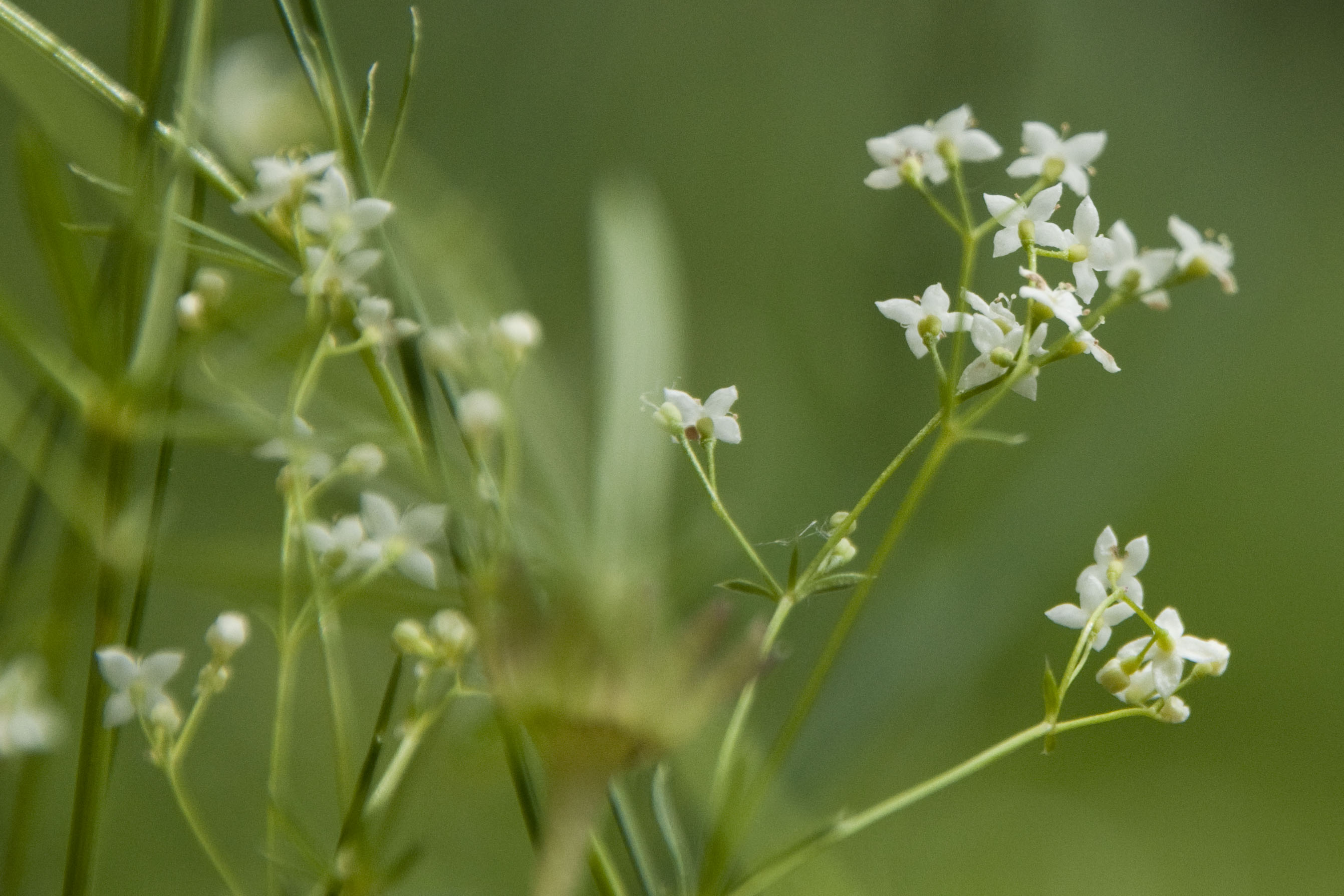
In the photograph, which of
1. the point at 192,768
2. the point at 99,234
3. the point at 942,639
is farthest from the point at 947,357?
the point at 192,768

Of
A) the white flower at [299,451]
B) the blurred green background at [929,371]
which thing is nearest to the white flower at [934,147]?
the white flower at [299,451]

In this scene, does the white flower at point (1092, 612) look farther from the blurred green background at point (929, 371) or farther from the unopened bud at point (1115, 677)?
the blurred green background at point (929, 371)

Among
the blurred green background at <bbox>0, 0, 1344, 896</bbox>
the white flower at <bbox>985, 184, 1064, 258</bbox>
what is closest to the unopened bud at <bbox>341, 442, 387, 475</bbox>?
the white flower at <bbox>985, 184, 1064, 258</bbox>

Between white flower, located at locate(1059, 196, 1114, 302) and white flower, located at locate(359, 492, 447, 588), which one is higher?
white flower, located at locate(1059, 196, 1114, 302)

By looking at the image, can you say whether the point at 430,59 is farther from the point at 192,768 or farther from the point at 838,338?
the point at 192,768

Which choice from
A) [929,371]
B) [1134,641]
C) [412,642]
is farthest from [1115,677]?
[929,371]

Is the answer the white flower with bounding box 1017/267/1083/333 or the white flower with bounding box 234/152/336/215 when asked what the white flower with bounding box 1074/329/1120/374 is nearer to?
the white flower with bounding box 1017/267/1083/333
